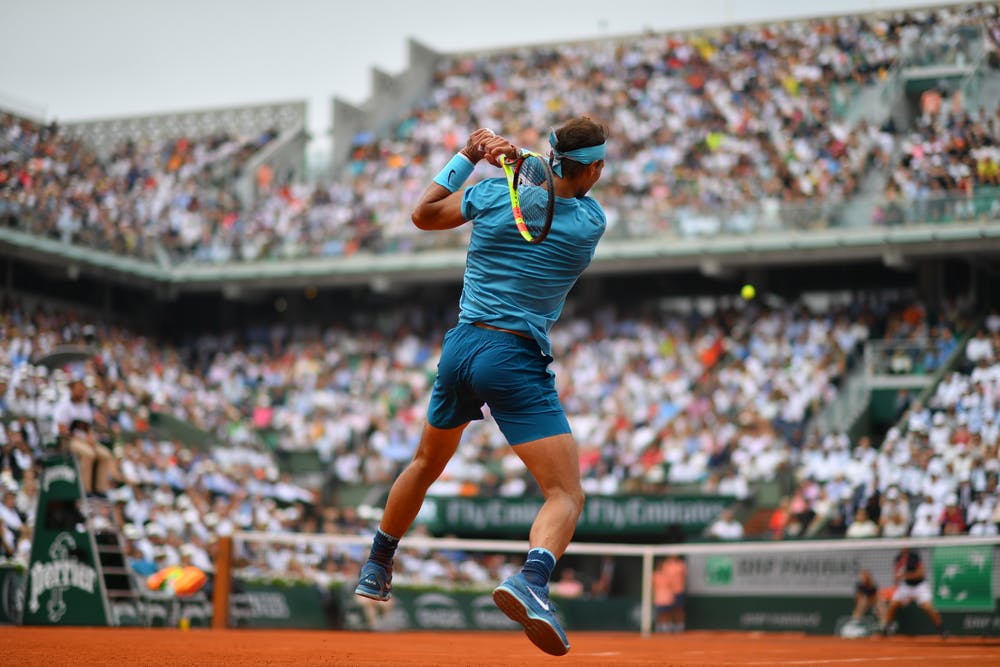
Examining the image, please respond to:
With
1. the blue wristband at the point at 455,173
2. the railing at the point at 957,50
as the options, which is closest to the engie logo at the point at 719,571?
the blue wristband at the point at 455,173

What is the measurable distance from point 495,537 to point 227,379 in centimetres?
983

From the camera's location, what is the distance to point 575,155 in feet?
20.0

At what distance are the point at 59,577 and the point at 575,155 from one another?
9.27m

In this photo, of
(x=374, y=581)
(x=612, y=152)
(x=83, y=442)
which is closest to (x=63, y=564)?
(x=83, y=442)

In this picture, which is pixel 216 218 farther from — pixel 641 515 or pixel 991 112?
pixel 991 112

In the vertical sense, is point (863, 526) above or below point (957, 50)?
below

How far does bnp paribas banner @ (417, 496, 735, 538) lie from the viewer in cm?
2283

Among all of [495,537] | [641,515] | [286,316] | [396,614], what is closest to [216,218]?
[286,316]

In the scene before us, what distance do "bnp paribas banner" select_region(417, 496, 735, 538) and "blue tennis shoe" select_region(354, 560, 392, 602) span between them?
49.5 feet

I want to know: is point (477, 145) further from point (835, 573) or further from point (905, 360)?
point (905, 360)

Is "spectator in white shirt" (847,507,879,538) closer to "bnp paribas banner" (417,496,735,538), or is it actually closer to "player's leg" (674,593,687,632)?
"bnp paribas banner" (417,496,735,538)

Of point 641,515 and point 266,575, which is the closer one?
point 266,575

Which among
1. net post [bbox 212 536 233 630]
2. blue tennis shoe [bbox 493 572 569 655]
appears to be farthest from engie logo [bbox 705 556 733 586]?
blue tennis shoe [bbox 493 572 569 655]

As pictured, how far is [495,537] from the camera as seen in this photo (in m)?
24.9
